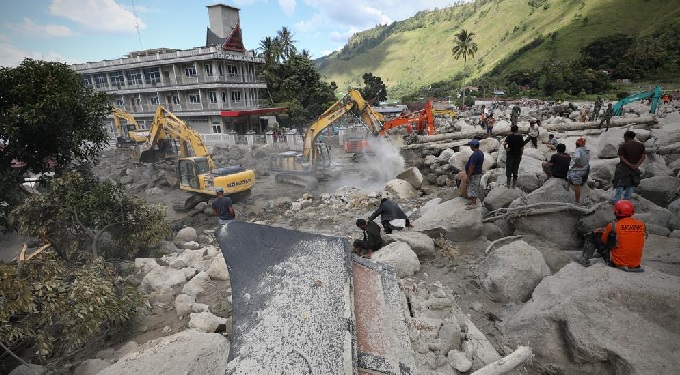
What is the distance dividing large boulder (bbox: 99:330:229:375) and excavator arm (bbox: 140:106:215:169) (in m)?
10.9

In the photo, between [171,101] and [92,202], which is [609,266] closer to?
[92,202]

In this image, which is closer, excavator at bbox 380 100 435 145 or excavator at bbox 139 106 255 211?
excavator at bbox 139 106 255 211

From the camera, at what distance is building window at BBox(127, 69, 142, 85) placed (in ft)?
108

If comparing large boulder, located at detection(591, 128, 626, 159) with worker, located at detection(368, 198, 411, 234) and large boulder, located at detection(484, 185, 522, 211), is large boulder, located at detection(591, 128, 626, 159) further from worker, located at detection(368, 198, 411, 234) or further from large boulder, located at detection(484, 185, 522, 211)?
worker, located at detection(368, 198, 411, 234)

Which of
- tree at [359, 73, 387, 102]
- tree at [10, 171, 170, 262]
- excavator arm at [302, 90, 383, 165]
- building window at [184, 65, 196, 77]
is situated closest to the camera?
tree at [10, 171, 170, 262]

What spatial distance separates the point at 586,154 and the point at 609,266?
135 inches

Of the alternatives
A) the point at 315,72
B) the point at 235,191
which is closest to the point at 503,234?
the point at 235,191

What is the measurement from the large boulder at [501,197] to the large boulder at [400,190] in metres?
4.57

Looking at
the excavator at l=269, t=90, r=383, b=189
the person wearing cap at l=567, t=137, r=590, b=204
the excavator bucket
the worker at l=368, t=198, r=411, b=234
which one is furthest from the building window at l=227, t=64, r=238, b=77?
the excavator bucket

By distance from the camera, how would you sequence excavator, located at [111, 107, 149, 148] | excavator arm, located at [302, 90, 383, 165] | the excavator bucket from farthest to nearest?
excavator, located at [111, 107, 149, 148]
excavator arm, located at [302, 90, 383, 165]
the excavator bucket

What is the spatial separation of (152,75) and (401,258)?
34.4m

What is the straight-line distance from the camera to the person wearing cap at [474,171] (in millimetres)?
6719

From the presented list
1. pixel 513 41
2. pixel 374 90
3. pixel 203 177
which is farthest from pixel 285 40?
pixel 513 41

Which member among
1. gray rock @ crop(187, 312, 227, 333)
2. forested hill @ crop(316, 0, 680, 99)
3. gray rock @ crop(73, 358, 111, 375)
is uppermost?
forested hill @ crop(316, 0, 680, 99)
